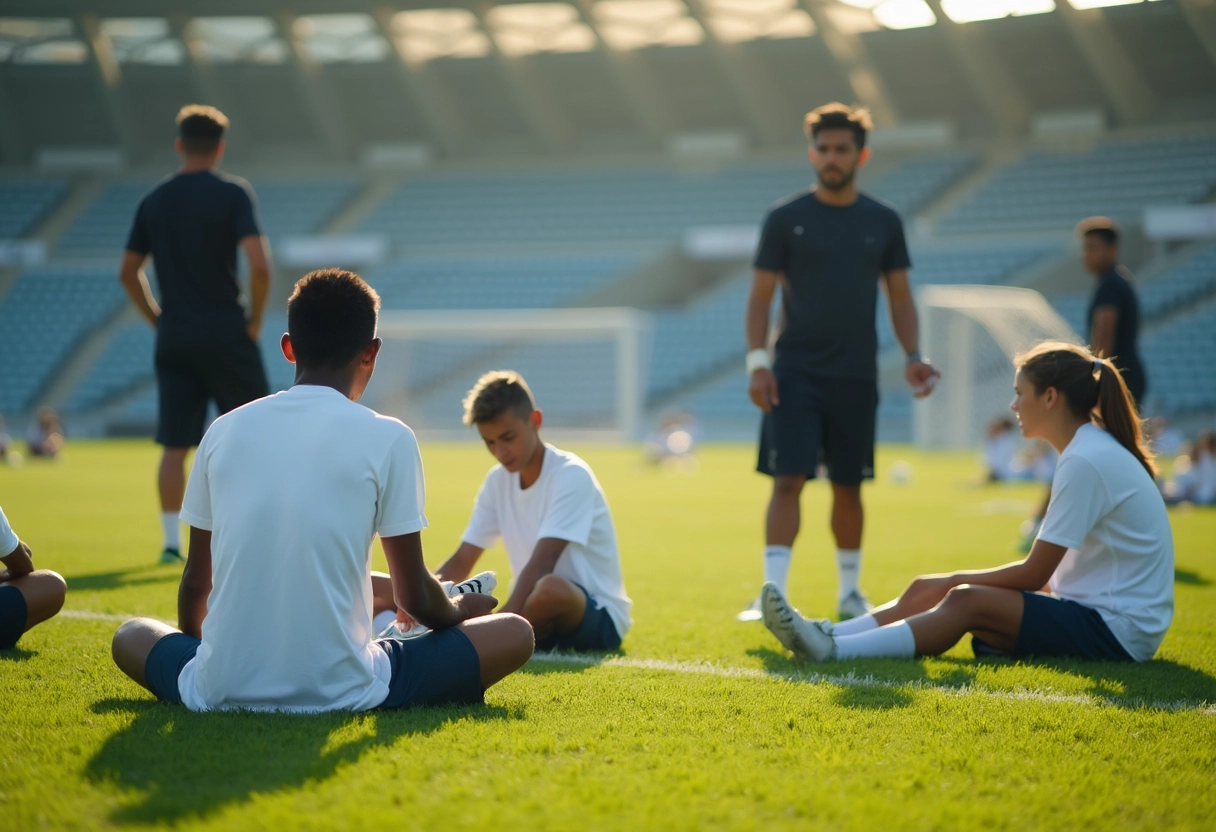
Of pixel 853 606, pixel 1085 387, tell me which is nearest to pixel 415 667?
pixel 1085 387

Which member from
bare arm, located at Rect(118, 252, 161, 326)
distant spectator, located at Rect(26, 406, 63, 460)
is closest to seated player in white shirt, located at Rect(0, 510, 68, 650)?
bare arm, located at Rect(118, 252, 161, 326)

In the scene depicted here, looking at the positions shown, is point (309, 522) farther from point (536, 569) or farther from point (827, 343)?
point (827, 343)

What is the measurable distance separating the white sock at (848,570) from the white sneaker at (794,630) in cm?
136

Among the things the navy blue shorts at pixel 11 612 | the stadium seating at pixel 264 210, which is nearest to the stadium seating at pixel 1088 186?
the stadium seating at pixel 264 210

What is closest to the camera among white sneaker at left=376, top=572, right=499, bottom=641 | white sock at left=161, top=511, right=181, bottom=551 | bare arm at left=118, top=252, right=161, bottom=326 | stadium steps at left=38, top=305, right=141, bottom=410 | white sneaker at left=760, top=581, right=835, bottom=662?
white sneaker at left=376, top=572, right=499, bottom=641

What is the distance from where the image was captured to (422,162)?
42375 mm

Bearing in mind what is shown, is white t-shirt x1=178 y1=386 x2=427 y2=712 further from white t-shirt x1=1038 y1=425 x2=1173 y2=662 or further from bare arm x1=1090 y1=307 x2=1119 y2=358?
bare arm x1=1090 y1=307 x2=1119 y2=358

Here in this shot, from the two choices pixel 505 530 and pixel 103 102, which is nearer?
pixel 505 530

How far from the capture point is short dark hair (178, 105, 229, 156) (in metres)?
6.24

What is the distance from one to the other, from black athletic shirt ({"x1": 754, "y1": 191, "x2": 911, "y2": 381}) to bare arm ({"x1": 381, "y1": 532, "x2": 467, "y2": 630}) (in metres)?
2.79

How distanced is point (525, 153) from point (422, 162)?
3908 millimetres

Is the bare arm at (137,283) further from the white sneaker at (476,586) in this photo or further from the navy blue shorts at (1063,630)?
the navy blue shorts at (1063,630)

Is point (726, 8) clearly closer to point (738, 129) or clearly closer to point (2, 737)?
point (738, 129)

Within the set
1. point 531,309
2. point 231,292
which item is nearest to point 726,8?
point 531,309
